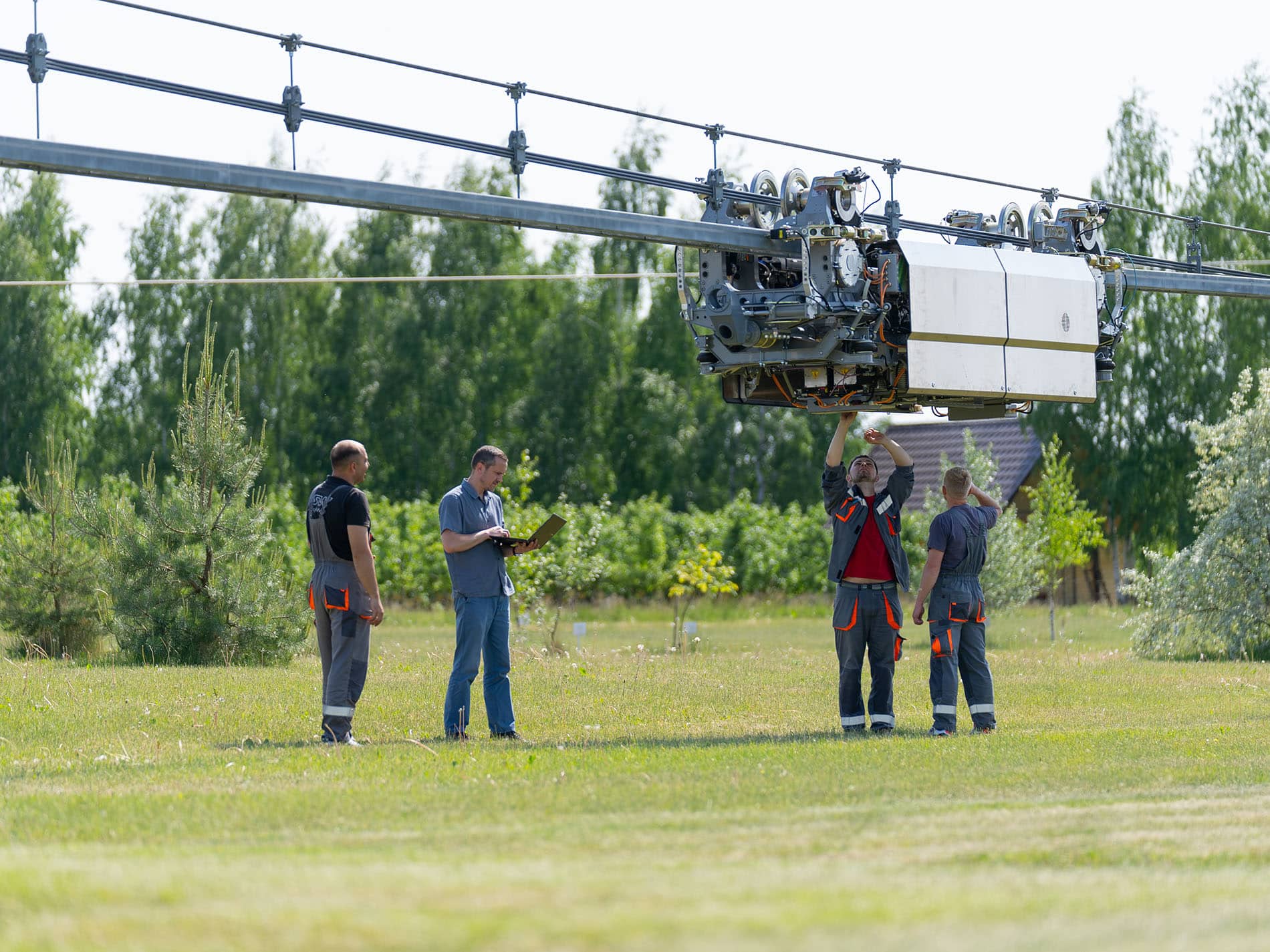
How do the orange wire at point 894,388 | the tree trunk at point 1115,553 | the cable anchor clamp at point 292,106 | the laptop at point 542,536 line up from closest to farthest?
the cable anchor clamp at point 292,106 < the laptop at point 542,536 < the orange wire at point 894,388 < the tree trunk at point 1115,553

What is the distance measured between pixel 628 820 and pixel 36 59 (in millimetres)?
6176

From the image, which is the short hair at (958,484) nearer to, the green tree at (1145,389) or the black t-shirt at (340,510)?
the black t-shirt at (340,510)

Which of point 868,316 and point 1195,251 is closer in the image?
point 868,316

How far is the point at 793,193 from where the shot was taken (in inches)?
559

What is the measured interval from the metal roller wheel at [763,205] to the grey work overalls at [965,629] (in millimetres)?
3118

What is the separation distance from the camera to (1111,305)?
16281mm

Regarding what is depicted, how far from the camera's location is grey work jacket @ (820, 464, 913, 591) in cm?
1295

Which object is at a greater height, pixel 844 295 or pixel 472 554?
pixel 844 295

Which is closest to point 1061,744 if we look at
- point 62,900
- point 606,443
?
point 62,900

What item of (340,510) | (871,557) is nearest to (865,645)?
(871,557)

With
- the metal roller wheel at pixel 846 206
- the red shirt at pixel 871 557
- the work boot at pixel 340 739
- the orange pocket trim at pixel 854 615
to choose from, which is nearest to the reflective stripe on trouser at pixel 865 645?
the orange pocket trim at pixel 854 615

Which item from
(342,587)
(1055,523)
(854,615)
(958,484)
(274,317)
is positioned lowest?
(854,615)

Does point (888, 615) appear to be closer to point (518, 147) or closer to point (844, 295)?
point (844, 295)

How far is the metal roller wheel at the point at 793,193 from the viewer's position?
46.6ft
